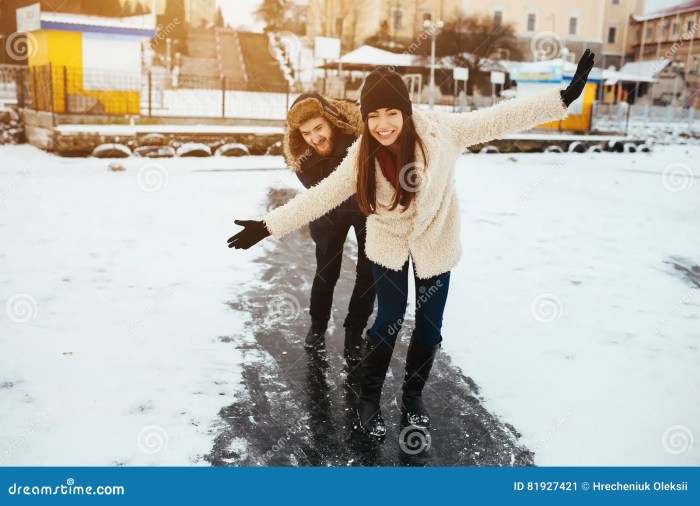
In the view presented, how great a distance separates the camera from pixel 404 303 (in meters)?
3.12

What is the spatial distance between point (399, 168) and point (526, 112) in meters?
0.59

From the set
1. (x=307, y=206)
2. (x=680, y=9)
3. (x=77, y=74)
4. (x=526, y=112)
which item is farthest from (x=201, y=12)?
(x=526, y=112)

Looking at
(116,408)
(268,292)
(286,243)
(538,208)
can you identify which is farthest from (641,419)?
(538,208)

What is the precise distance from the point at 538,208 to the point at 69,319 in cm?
682

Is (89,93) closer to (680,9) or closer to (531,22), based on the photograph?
(680,9)

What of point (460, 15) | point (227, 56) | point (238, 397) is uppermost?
point (460, 15)

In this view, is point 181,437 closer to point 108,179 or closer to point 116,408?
point 116,408

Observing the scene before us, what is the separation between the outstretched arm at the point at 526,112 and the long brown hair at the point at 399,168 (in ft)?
0.81

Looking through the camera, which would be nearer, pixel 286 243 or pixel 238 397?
pixel 238 397

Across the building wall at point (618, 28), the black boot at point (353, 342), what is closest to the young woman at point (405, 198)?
the black boot at point (353, 342)

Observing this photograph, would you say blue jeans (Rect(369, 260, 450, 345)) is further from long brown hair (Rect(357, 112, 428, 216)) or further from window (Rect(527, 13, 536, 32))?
window (Rect(527, 13, 536, 32))

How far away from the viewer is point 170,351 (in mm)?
4047

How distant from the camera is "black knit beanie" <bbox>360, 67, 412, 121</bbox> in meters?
2.77

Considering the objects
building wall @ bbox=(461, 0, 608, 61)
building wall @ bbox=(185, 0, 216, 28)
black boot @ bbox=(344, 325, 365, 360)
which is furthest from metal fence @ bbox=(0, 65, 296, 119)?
building wall @ bbox=(461, 0, 608, 61)
